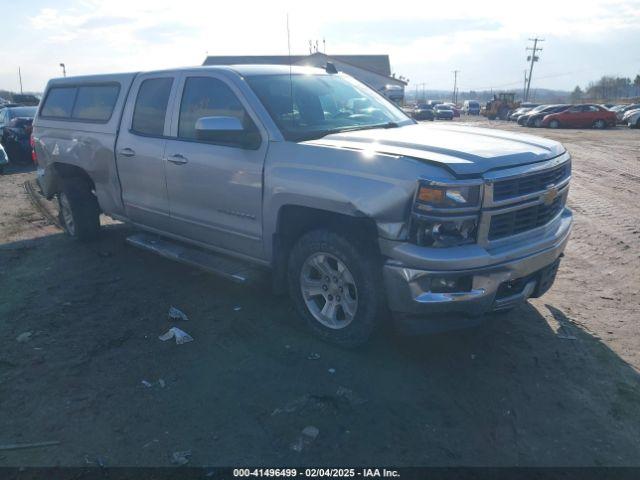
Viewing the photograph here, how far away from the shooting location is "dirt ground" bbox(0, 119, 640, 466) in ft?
9.43

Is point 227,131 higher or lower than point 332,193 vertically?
higher

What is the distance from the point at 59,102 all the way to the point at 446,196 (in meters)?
5.56

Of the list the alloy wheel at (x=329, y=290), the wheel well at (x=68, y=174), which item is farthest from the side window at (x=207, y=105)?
the wheel well at (x=68, y=174)

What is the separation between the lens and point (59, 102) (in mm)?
6594

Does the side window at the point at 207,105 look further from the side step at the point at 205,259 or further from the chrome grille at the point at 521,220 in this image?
the chrome grille at the point at 521,220

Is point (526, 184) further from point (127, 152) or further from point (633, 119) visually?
point (633, 119)

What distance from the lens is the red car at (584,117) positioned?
3167 cm

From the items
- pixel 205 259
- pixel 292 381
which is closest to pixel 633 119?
pixel 205 259

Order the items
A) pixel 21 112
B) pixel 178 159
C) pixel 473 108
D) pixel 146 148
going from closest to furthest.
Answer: pixel 178 159 < pixel 146 148 < pixel 21 112 < pixel 473 108

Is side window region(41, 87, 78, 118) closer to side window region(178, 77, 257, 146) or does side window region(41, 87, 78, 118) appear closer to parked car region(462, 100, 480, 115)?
side window region(178, 77, 257, 146)

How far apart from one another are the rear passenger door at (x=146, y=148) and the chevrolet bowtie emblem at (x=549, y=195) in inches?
131

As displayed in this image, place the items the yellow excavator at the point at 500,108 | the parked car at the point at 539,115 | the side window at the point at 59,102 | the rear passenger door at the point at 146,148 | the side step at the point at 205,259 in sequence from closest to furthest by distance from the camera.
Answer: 1. the side step at the point at 205,259
2. the rear passenger door at the point at 146,148
3. the side window at the point at 59,102
4. the parked car at the point at 539,115
5. the yellow excavator at the point at 500,108

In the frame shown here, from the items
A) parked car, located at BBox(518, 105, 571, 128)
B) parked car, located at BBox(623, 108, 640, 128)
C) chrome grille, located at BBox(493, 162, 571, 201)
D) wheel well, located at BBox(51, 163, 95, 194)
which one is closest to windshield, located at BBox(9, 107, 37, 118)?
wheel well, located at BBox(51, 163, 95, 194)

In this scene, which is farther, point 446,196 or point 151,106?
point 151,106
